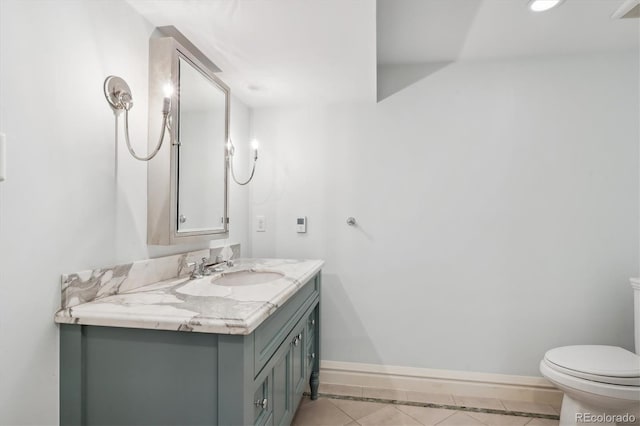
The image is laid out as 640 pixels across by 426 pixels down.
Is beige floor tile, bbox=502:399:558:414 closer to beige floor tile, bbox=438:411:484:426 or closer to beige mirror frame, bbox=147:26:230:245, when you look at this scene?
beige floor tile, bbox=438:411:484:426

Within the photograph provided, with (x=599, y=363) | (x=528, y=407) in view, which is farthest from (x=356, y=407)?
(x=599, y=363)

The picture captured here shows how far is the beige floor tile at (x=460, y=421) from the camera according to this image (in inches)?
73.2

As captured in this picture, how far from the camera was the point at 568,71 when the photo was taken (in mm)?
2104

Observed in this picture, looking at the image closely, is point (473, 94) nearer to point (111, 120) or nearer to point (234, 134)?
point (234, 134)

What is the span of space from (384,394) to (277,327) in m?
1.30

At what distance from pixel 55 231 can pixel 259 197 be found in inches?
58.4

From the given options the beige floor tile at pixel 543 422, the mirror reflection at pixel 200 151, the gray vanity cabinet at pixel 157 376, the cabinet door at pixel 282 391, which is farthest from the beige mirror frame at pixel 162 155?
the beige floor tile at pixel 543 422

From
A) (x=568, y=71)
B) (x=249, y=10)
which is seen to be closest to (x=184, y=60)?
(x=249, y=10)

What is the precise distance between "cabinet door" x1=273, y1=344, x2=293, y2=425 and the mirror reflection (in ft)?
2.30

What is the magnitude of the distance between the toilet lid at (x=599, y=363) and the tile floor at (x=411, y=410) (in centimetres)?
45

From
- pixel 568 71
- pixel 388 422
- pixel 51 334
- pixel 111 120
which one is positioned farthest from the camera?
pixel 568 71

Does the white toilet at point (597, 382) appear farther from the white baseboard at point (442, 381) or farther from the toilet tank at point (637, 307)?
the white baseboard at point (442, 381)

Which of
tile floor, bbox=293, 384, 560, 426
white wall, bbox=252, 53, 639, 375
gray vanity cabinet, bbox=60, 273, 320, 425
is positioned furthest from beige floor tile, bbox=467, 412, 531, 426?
gray vanity cabinet, bbox=60, 273, 320, 425

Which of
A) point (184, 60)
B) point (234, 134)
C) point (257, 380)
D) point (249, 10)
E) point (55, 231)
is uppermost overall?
point (249, 10)
